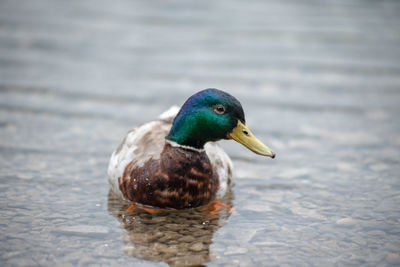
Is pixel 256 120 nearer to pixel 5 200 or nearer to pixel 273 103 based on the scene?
Answer: pixel 273 103

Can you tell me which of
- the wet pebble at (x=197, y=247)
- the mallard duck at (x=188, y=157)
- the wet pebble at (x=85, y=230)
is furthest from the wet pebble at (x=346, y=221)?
the wet pebble at (x=85, y=230)

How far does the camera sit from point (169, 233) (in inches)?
172

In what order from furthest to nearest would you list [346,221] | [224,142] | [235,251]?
[224,142] → [346,221] → [235,251]

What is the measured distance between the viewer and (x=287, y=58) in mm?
9859

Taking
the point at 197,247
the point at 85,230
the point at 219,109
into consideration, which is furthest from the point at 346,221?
the point at 85,230

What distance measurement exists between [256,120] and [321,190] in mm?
2116

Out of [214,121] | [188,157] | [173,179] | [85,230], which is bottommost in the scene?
[85,230]

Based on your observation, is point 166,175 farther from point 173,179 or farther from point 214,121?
point 214,121

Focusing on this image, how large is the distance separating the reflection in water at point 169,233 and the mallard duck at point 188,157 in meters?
A: 0.11

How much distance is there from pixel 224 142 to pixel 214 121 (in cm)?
222

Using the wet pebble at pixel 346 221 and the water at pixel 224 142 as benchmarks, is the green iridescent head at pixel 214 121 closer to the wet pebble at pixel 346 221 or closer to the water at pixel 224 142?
the water at pixel 224 142

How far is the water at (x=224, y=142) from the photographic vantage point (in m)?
4.23

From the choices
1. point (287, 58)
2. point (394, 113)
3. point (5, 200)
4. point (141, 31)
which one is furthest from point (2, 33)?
point (394, 113)

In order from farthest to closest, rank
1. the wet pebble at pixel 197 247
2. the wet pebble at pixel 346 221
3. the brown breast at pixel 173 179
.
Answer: the wet pebble at pixel 346 221 < the brown breast at pixel 173 179 < the wet pebble at pixel 197 247
